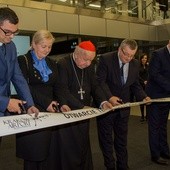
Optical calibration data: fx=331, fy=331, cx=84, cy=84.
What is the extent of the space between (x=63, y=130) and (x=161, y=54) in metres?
1.85

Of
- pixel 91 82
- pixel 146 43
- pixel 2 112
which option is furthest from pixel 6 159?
pixel 146 43

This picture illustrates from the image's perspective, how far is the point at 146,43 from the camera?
13203mm

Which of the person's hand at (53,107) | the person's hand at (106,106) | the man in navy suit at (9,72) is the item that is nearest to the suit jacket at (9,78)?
the man in navy suit at (9,72)

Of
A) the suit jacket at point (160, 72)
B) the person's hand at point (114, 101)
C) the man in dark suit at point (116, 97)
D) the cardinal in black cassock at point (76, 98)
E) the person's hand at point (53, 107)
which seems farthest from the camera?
the suit jacket at point (160, 72)

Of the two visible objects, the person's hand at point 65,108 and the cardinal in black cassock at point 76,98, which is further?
the cardinal in black cassock at point 76,98

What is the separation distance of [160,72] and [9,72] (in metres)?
2.37

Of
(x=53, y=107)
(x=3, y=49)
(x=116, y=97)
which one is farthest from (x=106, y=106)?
(x=3, y=49)

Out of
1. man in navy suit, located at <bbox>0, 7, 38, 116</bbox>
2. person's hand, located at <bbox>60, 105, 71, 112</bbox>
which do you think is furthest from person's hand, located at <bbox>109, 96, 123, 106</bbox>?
man in navy suit, located at <bbox>0, 7, 38, 116</bbox>

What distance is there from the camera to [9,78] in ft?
9.14

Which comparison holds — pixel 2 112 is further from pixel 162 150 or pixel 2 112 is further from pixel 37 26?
pixel 37 26

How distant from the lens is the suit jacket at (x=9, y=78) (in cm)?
269

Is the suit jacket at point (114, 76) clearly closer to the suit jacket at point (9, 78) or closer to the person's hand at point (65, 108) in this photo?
the person's hand at point (65, 108)

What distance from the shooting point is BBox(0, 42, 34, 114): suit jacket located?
8.81 ft

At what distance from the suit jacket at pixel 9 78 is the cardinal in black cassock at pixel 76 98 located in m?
0.51
